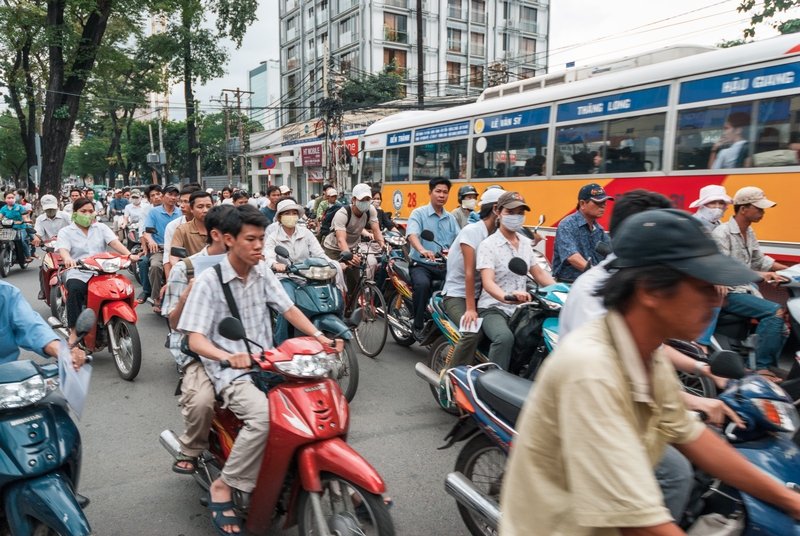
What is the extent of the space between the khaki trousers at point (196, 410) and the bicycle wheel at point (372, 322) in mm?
3271

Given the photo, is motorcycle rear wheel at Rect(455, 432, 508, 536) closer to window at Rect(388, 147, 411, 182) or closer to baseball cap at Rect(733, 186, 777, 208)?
baseball cap at Rect(733, 186, 777, 208)

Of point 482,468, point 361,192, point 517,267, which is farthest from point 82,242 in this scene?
point 482,468

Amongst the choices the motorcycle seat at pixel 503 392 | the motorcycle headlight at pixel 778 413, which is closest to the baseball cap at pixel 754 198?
the motorcycle headlight at pixel 778 413

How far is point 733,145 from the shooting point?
253 inches

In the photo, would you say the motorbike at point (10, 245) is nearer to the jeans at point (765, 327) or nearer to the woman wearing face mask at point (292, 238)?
the woman wearing face mask at point (292, 238)

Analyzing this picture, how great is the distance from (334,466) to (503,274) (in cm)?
202

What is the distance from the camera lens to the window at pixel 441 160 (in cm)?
1034

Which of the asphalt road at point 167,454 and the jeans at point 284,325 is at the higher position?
the jeans at point 284,325

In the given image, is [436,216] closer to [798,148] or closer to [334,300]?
[334,300]

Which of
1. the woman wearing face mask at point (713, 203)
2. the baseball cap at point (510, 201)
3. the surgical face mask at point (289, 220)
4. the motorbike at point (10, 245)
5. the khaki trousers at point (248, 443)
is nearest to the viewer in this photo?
the khaki trousers at point (248, 443)

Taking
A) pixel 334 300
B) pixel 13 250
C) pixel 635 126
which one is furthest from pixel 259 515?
pixel 13 250

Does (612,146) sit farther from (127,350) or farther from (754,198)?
(127,350)

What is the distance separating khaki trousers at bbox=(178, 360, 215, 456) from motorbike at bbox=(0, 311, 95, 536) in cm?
50

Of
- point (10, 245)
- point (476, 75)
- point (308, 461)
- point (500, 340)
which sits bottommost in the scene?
point (10, 245)
